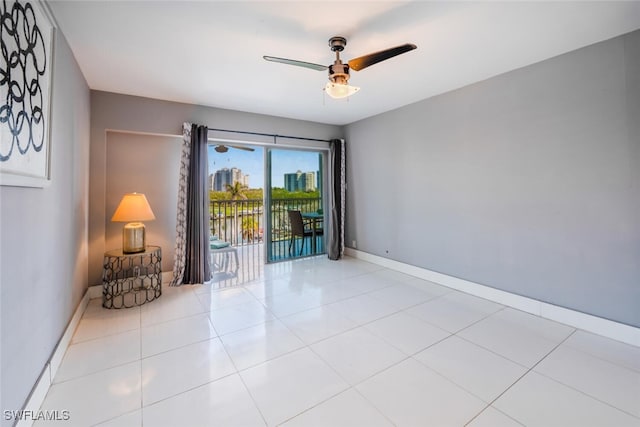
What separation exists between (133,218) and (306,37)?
2.58 metres

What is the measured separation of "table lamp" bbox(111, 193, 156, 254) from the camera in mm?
2959

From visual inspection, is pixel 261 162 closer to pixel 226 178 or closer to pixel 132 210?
pixel 226 178

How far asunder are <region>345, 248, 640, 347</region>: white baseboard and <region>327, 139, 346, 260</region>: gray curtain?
4.25 feet

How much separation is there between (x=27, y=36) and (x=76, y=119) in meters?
1.27

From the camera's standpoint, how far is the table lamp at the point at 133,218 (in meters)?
2.96

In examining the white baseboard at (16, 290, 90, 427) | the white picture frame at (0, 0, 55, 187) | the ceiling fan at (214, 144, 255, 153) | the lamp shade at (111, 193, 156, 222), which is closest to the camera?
the white picture frame at (0, 0, 55, 187)

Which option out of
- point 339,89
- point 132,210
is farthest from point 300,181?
point 339,89

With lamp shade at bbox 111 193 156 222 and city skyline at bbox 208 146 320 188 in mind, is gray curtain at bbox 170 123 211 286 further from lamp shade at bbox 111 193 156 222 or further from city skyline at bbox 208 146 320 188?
city skyline at bbox 208 146 320 188

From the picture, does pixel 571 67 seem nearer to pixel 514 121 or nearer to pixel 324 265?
pixel 514 121

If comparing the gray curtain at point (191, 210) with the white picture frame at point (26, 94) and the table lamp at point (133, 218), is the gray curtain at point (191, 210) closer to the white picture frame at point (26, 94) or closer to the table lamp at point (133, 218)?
the table lamp at point (133, 218)

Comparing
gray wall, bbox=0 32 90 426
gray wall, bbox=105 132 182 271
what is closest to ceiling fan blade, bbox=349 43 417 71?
gray wall, bbox=0 32 90 426

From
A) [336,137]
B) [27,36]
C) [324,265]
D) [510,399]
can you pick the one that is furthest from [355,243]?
[27,36]

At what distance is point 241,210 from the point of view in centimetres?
554

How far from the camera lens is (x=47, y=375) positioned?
1672 mm
